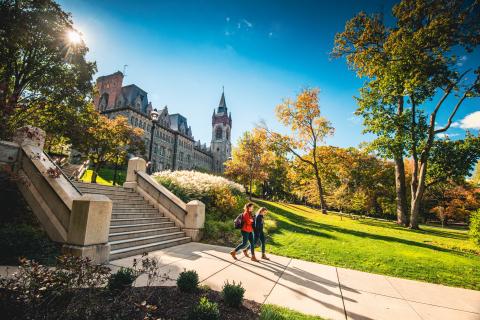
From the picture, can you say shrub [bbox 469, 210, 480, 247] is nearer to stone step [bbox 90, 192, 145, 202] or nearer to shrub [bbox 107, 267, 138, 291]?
shrub [bbox 107, 267, 138, 291]

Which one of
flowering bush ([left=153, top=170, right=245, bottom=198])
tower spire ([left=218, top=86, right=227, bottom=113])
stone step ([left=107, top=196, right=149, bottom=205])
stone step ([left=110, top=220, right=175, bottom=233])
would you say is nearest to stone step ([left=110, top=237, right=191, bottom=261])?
stone step ([left=110, top=220, right=175, bottom=233])

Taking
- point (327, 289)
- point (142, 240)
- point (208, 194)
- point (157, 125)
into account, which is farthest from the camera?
point (157, 125)

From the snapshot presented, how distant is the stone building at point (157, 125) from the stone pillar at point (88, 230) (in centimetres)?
4620

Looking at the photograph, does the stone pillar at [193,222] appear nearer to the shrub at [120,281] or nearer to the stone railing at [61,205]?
the stone railing at [61,205]

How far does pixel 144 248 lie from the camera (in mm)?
7574

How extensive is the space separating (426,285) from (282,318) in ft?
19.1

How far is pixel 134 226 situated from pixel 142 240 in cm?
86

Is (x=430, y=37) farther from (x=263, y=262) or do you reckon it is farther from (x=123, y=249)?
(x=123, y=249)

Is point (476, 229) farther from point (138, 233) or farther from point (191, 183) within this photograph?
point (138, 233)

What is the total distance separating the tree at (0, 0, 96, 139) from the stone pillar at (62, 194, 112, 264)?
934cm

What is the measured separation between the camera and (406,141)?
19828 mm

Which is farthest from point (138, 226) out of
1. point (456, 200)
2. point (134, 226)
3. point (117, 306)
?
point (456, 200)

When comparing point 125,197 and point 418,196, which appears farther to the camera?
point 418,196

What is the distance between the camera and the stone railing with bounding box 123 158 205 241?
10203mm
